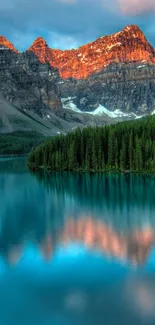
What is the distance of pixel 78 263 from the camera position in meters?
29.1

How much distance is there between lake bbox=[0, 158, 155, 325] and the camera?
21.7 m

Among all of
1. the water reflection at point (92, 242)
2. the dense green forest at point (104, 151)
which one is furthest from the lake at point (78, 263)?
the dense green forest at point (104, 151)

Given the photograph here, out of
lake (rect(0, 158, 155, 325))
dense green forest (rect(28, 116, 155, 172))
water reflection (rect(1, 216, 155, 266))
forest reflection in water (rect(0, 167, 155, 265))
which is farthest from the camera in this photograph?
dense green forest (rect(28, 116, 155, 172))

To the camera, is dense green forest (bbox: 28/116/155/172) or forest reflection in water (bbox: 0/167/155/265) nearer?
A: forest reflection in water (bbox: 0/167/155/265)

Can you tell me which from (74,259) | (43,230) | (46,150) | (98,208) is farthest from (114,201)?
(46,150)

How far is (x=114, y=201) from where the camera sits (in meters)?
58.7

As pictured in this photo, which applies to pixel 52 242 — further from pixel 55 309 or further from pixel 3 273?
pixel 55 309

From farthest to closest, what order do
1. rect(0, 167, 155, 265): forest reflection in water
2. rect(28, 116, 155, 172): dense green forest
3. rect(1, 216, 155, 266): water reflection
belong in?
1. rect(28, 116, 155, 172): dense green forest
2. rect(0, 167, 155, 265): forest reflection in water
3. rect(1, 216, 155, 266): water reflection

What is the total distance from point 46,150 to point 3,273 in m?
99.3

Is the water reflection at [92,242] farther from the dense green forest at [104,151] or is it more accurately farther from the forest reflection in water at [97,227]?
the dense green forest at [104,151]

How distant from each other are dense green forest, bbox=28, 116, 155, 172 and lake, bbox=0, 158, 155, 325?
48325 millimetres

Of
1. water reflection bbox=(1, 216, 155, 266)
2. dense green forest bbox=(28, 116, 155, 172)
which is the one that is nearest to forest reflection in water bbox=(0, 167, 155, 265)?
water reflection bbox=(1, 216, 155, 266)

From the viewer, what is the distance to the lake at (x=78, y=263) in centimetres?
2170

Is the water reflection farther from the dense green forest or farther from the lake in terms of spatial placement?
the dense green forest
